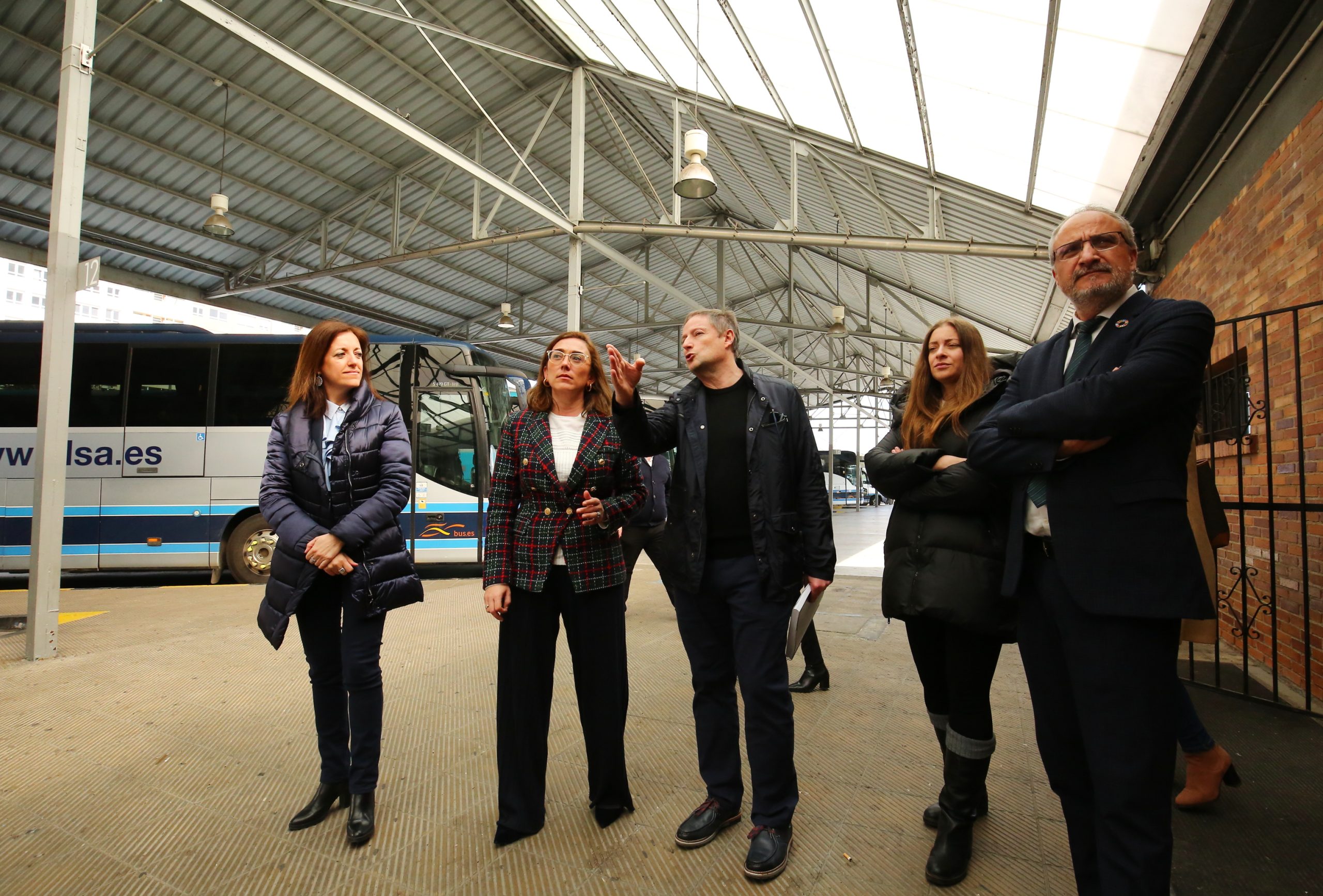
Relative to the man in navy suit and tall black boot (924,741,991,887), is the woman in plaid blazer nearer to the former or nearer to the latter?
tall black boot (924,741,991,887)

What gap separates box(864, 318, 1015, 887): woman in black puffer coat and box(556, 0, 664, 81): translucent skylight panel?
27.8ft

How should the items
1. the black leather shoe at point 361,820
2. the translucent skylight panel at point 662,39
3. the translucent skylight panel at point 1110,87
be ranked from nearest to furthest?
the black leather shoe at point 361,820 < the translucent skylight panel at point 1110,87 < the translucent skylight panel at point 662,39

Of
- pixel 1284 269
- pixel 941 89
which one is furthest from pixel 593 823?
pixel 941 89

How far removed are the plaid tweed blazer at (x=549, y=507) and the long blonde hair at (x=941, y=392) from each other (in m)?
0.94

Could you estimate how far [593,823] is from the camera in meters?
2.36

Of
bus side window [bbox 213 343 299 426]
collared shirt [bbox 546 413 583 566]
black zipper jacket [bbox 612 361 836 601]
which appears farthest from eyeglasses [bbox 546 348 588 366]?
bus side window [bbox 213 343 299 426]

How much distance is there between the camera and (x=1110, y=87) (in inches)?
215

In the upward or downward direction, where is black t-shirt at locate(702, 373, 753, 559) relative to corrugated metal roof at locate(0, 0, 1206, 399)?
downward

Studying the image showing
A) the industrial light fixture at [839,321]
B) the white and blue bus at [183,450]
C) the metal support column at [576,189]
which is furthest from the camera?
the industrial light fixture at [839,321]

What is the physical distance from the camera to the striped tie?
169 cm

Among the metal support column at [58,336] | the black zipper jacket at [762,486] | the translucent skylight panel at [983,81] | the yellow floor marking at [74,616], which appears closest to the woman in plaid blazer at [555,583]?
the black zipper jacket at [762,486]

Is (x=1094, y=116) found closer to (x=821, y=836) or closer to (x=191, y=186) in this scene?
(x=821, y=836)

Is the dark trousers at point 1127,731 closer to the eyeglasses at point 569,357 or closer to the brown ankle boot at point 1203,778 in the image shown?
the brown ankle boot at point 1203,778

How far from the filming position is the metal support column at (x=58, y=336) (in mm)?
4406
